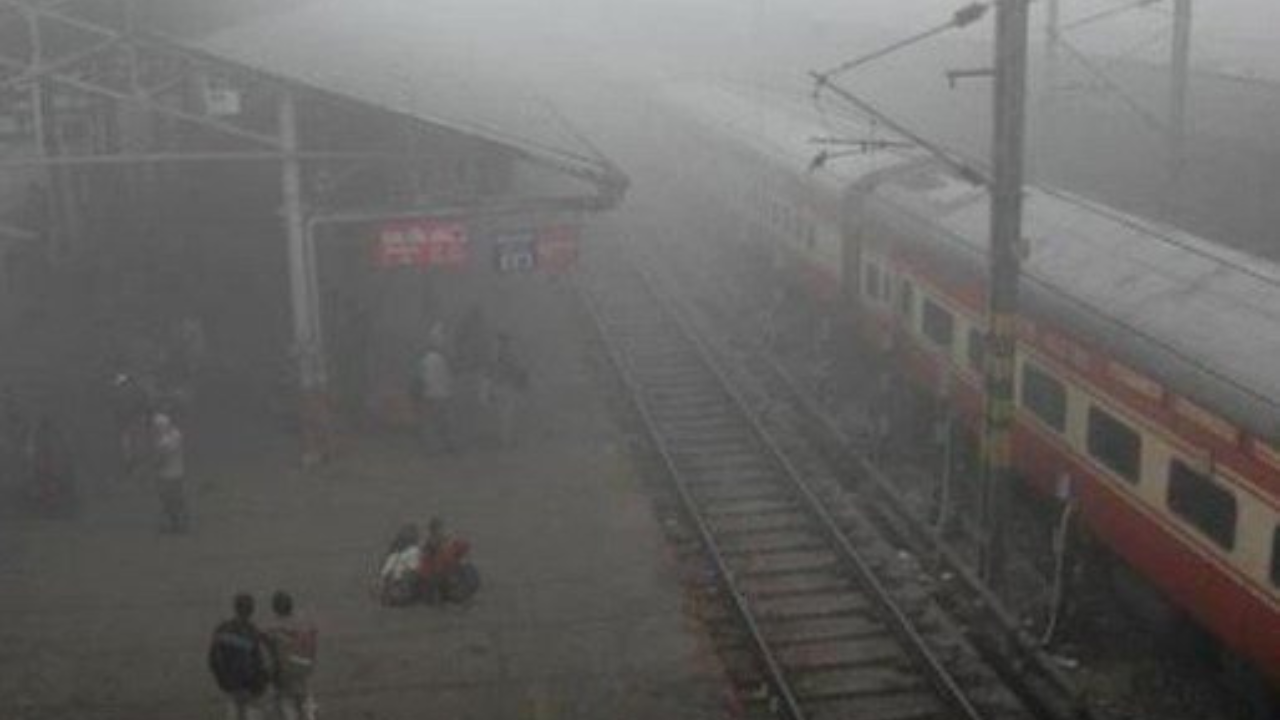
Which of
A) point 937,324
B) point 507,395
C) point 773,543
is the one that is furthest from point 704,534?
point 507,395

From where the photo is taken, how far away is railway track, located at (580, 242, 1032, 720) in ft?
47.5

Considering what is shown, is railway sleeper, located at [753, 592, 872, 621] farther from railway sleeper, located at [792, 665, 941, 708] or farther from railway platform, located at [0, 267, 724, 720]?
railway sleeper, located at [792, 665, 941, 708]

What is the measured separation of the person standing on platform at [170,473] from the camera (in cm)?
1798

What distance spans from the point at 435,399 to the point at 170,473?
434 centimetres

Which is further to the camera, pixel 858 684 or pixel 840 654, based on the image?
pixel 840 654

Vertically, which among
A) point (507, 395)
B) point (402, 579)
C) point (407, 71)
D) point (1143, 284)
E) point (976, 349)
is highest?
point (407, 71)

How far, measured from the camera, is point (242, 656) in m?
12.3

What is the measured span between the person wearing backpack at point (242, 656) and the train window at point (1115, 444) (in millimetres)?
7926

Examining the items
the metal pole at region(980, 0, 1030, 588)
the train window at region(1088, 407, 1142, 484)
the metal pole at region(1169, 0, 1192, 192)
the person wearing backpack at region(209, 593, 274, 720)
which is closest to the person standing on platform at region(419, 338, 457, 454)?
the metal pole at region(980, 0, 1030, 588)

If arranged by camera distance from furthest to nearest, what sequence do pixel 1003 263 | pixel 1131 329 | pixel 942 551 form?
pixel 942 551, pixel 1003 263, pixel 1131 329

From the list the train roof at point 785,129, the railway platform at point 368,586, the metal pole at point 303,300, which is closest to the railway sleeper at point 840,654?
the railway platform at point 368,586

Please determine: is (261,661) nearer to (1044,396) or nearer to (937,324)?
(1044,396)

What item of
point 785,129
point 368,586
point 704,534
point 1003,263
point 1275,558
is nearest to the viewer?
point 1275,558

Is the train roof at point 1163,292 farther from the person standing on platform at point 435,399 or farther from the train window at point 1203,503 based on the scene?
the person standing on platform at point 435,399
